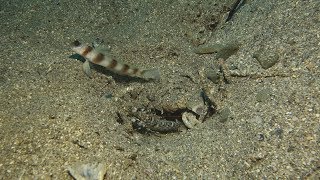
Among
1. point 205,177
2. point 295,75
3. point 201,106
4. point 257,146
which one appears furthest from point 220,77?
point 205,177

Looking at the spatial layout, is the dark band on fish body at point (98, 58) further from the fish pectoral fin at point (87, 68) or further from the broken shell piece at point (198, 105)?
the broken shell piece at point (198, 105)

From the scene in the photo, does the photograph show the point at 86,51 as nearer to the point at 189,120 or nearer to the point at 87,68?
the point at 87,68

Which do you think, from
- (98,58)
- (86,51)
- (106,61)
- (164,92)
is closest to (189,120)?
(164,92)

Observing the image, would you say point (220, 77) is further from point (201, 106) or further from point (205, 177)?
point (205, 177)

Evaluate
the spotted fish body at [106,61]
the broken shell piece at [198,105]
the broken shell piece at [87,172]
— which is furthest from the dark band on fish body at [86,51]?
the broken shell piece at [87,172]

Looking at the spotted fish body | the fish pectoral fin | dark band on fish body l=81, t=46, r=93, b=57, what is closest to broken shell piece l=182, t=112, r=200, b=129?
the spotted fish body

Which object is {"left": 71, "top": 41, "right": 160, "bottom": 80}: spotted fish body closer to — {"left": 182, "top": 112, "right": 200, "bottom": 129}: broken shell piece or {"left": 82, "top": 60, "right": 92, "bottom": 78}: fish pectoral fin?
{"left": 82, "top": 60, "right": 92, "bottom": 78}: fish pectoral fin
